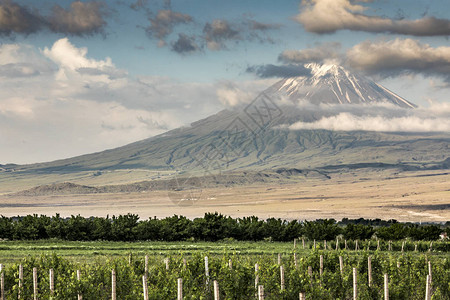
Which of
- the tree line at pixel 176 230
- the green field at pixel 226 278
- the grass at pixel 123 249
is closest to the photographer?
the green field at pixel 226 278

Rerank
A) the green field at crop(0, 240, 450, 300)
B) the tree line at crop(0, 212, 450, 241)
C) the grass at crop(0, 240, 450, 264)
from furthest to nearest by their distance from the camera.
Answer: the tree line at crop(0, 212, 450, 241) < the grass at crop(0, 240, 450, 264) < the green field at crop(0, 240, 450, 300)

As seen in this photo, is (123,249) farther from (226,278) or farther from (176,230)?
(226,278)

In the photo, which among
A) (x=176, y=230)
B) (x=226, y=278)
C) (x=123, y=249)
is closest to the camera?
(x=226, y=278)

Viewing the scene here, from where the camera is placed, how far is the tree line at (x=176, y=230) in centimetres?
5175

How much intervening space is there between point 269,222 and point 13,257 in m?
24.8

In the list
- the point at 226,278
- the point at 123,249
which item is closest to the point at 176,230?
the point at 123,249

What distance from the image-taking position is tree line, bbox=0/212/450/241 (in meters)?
51.8

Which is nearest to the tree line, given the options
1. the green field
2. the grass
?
the grass

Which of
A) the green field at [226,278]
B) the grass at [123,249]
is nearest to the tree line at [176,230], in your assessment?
the grass at [123,249]

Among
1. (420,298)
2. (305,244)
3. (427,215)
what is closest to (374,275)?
(420,298)

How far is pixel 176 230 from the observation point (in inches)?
2101

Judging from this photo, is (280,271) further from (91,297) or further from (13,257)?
(13,257)

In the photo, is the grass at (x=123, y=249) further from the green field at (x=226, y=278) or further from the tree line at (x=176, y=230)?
the green field at (x=226, y=278)

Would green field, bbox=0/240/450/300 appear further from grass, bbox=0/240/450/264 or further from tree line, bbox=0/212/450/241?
tree line, bbox=0/212/450/241
